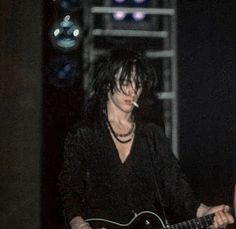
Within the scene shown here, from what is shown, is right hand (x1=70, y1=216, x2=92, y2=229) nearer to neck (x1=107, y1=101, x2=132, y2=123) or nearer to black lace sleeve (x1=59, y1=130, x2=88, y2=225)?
black lace sleeve (x1=59, y1=130, x2=88, y2=225)

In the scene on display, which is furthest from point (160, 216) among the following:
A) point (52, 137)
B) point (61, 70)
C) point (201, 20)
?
point (201, 20)

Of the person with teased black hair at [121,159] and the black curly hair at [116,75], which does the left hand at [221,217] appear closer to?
the person with teased black hair at [121,159]

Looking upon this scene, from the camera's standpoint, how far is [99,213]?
262cm

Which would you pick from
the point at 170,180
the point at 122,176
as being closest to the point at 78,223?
the point at 122,176

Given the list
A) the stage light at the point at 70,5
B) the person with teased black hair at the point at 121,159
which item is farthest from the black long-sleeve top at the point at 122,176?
the stage light at the point at 70,5

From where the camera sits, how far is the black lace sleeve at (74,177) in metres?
2.51

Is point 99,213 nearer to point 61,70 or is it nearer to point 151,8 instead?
point 61,70

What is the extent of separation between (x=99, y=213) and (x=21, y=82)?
99 centimetres

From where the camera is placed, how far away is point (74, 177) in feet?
8.59

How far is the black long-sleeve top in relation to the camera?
8.66 ft

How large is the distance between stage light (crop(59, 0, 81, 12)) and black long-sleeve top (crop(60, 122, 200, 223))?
2.90 feet

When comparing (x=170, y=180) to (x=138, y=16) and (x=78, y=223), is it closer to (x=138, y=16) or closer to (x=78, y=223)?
(x=78, y=223)

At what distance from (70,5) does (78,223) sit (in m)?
1.45

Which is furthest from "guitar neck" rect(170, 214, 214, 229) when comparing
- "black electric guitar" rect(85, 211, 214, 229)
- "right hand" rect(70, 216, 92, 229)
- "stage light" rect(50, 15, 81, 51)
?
"stage light" rect(50, 15, 81, 51)
